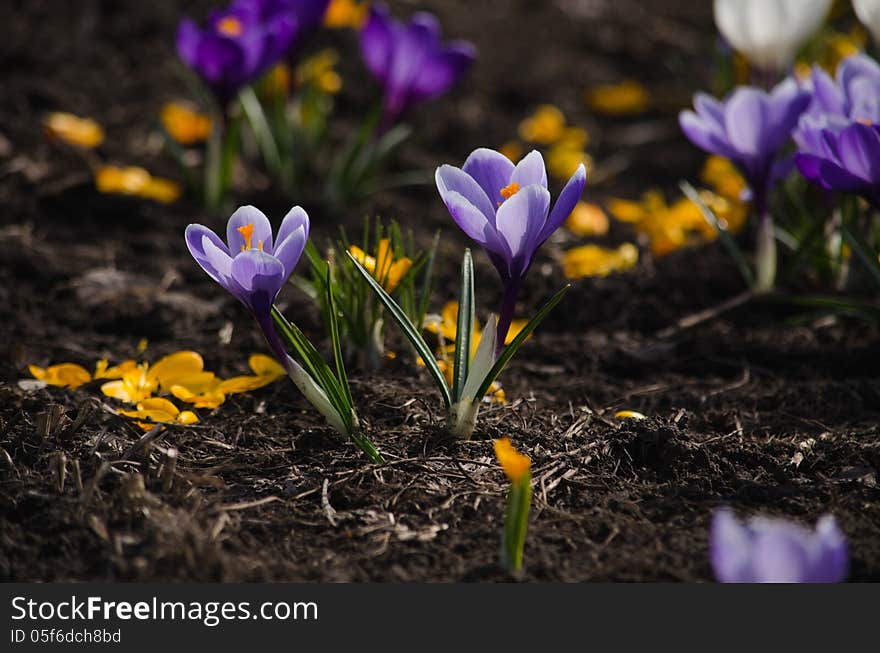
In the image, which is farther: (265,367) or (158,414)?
(265,367)

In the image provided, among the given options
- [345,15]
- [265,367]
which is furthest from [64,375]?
[345,15]

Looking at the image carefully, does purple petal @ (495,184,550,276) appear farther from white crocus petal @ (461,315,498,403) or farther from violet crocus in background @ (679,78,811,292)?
violet crocus in background @ (679,78,811,292)

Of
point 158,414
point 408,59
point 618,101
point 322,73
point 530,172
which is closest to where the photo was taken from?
point 530,172

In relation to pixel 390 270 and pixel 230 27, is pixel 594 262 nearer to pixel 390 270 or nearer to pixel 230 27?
pixel 390 270

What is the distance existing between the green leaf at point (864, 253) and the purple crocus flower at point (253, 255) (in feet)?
3.42

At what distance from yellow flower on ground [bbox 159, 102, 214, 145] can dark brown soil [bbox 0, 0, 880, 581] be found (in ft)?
0.20

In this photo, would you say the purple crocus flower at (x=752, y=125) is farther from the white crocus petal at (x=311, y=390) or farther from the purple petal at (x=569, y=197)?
the white crocus petal at (x=311, y=390)


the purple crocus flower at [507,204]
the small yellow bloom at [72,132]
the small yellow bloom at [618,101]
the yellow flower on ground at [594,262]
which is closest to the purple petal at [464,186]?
the purple crocus flower at [507,204]

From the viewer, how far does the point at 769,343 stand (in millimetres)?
2123

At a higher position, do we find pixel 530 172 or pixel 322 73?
pixel 322 73

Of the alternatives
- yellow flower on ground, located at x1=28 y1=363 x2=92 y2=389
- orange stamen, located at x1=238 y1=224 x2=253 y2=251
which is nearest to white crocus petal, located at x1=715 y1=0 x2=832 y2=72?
orange stamen, located at x1=238 y1=224 x2=253 y2=251

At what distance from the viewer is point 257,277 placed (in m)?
1.44

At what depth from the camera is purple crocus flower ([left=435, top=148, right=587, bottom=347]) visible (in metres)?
1.43

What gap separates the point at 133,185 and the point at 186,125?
0.42 m
